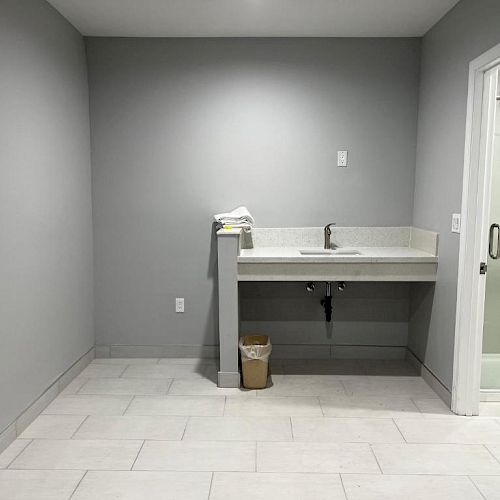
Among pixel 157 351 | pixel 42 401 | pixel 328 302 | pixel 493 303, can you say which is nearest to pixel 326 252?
pixel 328 302

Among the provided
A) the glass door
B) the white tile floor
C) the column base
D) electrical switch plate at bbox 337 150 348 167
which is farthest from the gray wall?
the white tile floor

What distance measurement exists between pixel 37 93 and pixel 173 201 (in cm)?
125

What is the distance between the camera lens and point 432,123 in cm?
350

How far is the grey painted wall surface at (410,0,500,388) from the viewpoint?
9.49ft

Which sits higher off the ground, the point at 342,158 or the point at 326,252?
the point at 342,158

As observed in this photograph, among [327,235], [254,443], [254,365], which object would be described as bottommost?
[254,443]

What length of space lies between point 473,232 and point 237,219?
1522 mm

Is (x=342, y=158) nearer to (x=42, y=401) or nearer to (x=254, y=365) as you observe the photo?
(x=254, y=365)

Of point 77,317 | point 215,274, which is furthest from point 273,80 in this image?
point 77,317

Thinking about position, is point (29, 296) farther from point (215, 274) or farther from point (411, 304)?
point (411, 304)

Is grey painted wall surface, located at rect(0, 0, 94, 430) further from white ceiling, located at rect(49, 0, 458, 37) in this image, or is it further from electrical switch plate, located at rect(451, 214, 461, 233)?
electrical switch plate, located at rect(451, 214, 461, 233)

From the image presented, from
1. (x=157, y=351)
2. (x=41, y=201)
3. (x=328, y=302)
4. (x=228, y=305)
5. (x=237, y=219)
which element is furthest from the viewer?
(x=157, y=351)

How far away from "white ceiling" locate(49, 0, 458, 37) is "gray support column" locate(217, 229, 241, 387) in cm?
136

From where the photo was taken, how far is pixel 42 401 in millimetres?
3045
